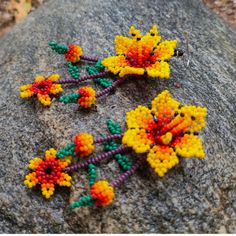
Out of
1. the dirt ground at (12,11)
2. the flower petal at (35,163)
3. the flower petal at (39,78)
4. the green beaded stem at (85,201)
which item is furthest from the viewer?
the dirt ground at (12,11)

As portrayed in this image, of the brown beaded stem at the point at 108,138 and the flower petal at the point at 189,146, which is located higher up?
the brown beaded stem at the point at 108,138

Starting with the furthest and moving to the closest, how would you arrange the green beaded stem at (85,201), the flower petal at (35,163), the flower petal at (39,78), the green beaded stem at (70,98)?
the flower petal at (39,78)
the green beaded stem at (70,98)
the flower petal at (35,163)
the green beaded stem at (85,201)

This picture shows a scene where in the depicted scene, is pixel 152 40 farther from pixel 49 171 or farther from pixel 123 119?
pixel 49 171

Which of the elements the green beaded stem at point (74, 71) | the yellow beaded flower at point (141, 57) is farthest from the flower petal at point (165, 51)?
the green beaded stem at point (74, 71)

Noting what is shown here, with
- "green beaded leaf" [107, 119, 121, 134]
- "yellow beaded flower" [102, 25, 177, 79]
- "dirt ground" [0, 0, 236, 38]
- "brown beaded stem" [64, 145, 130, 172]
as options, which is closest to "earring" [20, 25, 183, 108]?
"yellow beaded flower" [102, 25, 177, 79]

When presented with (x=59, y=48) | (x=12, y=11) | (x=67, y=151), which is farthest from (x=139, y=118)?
(x=12, y=11)

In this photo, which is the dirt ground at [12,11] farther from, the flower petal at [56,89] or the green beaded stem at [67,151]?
the green beaded stem at [67,151]
